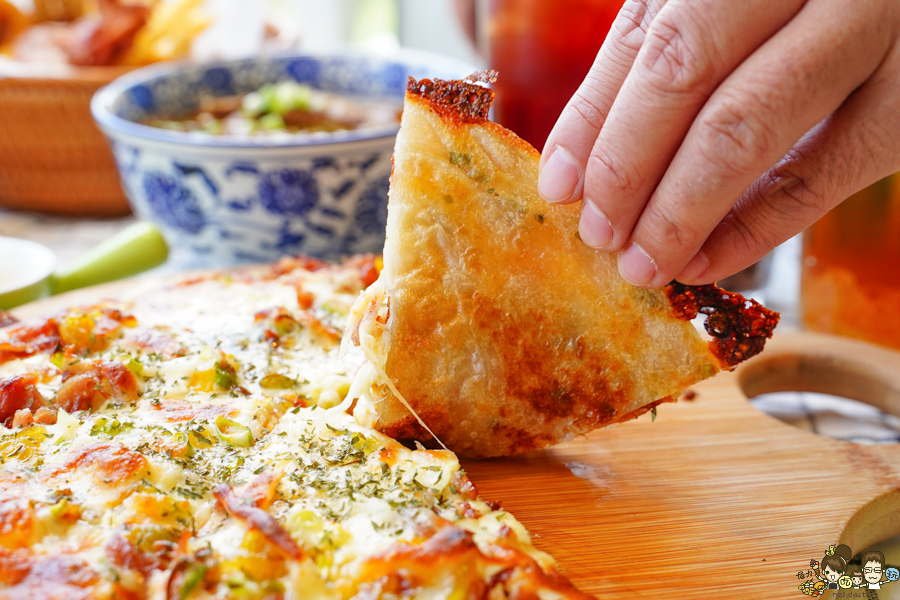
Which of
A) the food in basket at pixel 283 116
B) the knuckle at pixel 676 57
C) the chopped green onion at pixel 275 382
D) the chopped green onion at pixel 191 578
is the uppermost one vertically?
the knuckle at pixel 676 57

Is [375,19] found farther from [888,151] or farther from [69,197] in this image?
[888,151]

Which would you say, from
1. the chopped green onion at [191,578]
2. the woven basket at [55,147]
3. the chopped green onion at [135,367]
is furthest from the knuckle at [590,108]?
the woven basket at [55,147]

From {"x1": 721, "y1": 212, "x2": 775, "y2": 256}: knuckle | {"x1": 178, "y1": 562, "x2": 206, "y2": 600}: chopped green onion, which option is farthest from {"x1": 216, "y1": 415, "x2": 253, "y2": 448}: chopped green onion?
{"x1": 721, "y1": 212, "x2": 775, "y2": 256}: knuckle

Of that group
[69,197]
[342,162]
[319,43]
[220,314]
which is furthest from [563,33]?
[319,43]

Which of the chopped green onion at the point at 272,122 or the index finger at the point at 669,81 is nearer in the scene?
the index finger at the point at 669,81

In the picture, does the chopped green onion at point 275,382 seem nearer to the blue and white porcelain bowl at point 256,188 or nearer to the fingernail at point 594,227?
the fingernail at point 594,227

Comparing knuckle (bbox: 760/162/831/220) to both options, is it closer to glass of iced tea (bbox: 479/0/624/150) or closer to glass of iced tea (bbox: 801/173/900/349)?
glass of iced tea (bbox: 801/173/900/349)
